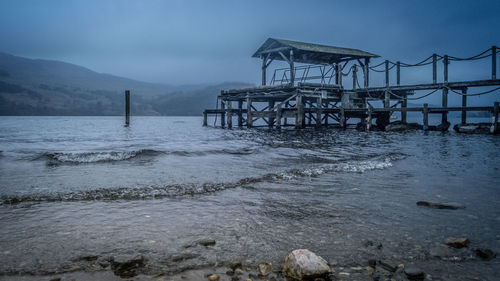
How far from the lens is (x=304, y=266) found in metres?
2.62

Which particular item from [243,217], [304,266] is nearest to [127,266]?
[304,266]

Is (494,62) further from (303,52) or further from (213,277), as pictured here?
(213,277)

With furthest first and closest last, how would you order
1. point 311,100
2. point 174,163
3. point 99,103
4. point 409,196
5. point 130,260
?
point 99,103
point 311,100
point 174,163
point 409,196
point 130,260

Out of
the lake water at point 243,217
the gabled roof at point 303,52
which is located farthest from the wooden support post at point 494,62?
the lake water at point 243,217

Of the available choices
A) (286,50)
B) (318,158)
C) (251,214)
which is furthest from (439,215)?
(286,50)

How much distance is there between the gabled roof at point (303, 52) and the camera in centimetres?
2720

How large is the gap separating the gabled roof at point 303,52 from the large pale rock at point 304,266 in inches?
999

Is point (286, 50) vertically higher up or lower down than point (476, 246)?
higher up

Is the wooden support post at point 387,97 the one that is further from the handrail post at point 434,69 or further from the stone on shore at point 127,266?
the stone on shore at point 127,266

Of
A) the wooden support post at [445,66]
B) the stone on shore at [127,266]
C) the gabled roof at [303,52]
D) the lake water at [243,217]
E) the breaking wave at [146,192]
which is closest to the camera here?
the stone on shore at [127,266]

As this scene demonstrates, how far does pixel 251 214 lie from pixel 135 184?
318cm

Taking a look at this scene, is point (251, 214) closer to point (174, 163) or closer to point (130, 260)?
point (130, 260)

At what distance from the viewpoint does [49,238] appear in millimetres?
3455

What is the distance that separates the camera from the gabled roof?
27203mm
